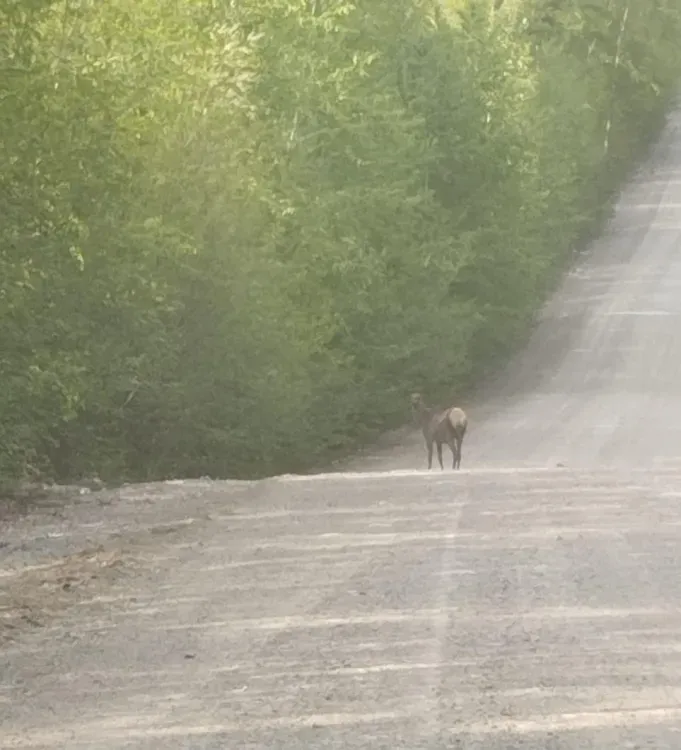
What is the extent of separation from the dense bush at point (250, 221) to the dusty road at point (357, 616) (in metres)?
2.35

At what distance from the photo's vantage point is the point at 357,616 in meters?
11.2

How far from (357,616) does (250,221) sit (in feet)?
46.7

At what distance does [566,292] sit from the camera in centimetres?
5953

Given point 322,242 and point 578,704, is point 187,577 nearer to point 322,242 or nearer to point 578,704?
point 578,704

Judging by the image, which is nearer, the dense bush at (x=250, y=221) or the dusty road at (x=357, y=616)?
the dusty road at (x=357, y=616)

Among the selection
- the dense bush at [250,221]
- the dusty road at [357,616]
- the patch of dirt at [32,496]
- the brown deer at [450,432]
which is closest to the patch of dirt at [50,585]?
the dusty road at [357,616]

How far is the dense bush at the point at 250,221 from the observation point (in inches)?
656

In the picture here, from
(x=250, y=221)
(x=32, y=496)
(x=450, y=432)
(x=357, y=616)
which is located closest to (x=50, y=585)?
(x=357, y=616)

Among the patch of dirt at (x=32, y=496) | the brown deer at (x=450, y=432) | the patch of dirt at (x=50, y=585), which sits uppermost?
the patch of dirt at (x=50, y=585)

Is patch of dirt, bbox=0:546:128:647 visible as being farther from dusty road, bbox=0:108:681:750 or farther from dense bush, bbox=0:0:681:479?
dense bush, bbox=0:0:681:479

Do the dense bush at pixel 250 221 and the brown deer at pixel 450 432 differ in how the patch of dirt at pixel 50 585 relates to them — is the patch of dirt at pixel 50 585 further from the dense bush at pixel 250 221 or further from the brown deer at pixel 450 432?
the brown deer at pixel 450 432

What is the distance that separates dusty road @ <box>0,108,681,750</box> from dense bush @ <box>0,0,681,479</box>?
2.35 m

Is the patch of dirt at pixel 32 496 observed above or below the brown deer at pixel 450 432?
above

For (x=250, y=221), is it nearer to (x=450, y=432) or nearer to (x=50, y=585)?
(x=450, y=432)
